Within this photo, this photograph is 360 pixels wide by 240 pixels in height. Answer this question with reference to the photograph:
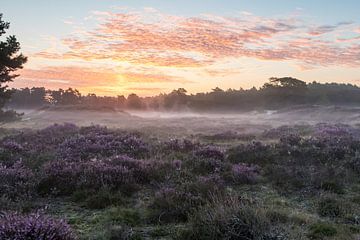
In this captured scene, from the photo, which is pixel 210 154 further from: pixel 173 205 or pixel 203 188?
pixel 173 205

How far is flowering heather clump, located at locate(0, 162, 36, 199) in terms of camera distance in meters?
8.98

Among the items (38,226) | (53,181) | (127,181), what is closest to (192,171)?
(127,181)

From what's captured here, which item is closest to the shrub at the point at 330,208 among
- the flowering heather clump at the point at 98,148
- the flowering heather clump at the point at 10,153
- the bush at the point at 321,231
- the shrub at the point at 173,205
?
the bush at the point at 321,231

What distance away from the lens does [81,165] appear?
11336 mm

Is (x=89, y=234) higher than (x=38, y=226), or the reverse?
(x=38, y=226)

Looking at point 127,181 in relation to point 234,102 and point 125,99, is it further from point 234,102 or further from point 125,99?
point 125,99

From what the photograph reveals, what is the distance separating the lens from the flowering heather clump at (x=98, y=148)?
46.4 ft

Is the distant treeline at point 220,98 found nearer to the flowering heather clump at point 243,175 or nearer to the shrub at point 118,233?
the flowering heather clump at point 243,175

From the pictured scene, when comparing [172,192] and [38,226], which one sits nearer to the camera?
[38,226]

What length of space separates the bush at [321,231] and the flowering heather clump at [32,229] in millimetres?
4150

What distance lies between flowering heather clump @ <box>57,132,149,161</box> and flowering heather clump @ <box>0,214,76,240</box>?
732 centimetres

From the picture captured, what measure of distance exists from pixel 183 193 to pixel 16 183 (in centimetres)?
434

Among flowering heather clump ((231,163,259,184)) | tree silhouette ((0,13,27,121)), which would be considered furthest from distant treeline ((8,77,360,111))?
flowering heather clump ((231,163,259,184))

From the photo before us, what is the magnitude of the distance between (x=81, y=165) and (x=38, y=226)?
232 inches
